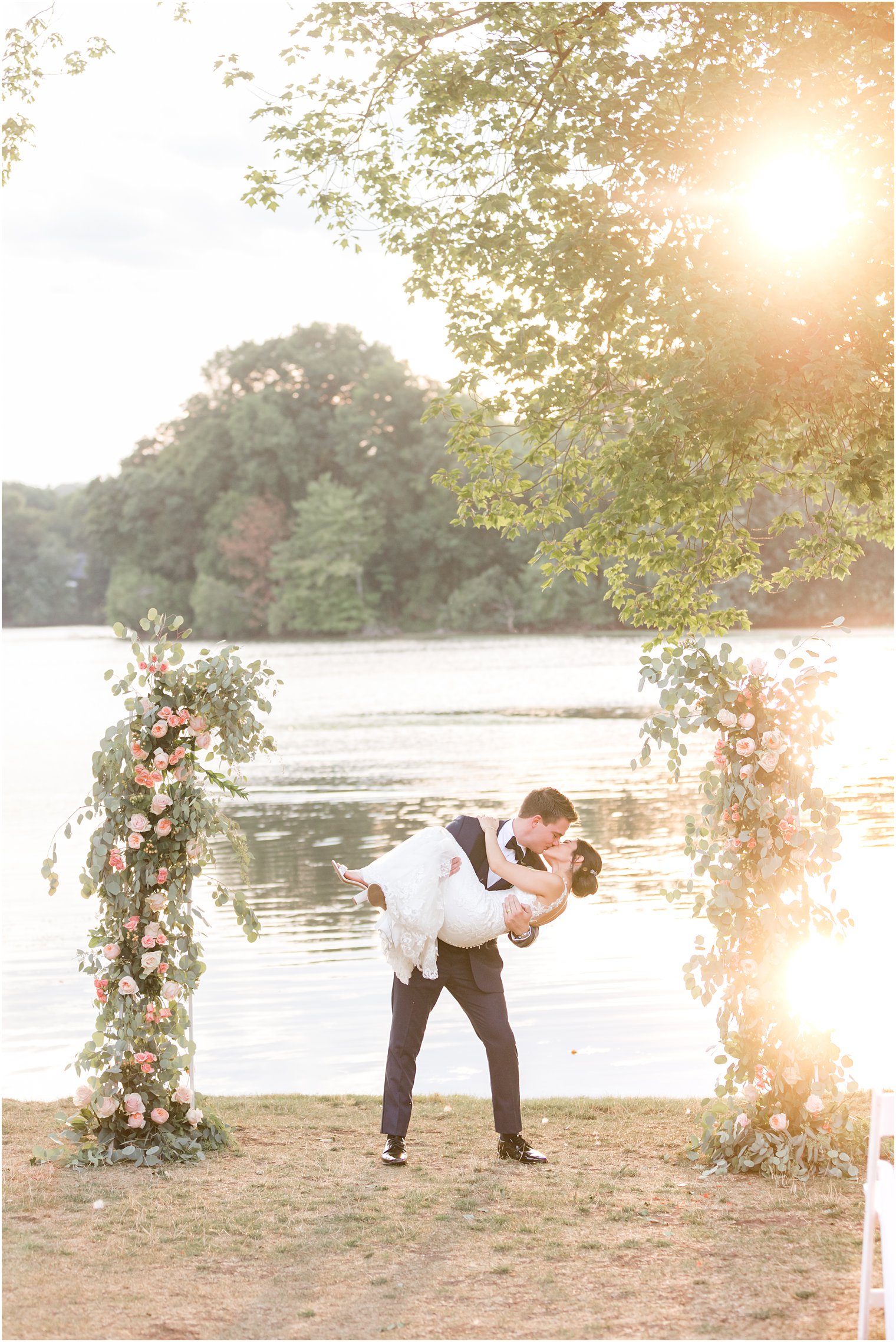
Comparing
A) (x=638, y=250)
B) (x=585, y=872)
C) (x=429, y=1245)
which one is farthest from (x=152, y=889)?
(x=638, y=250)

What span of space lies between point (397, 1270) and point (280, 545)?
98.5 meters

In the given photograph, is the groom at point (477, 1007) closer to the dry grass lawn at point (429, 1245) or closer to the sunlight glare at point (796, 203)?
the dry grass lawn at point (429, 1245)

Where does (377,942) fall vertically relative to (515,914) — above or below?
below

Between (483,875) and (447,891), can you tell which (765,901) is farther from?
(447,891)

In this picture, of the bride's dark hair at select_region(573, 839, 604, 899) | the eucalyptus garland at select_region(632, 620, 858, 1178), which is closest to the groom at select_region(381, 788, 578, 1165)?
the bride's dark hair at select_region(573, 839, 604, 899)

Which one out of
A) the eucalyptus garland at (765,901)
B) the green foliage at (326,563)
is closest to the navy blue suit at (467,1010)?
the eucalyptus garland at (765,901)

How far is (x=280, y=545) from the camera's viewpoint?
102438 millimetres

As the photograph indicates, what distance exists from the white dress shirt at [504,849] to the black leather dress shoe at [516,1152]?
114cm

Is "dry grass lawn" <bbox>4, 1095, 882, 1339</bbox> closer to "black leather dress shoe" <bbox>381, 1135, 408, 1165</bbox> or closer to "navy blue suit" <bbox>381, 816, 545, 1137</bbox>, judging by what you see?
"black leather dress shoe" <bbox>381, 1135, 408, 1165</bbox>

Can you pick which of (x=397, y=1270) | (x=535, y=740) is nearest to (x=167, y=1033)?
(x=397, y=1270)

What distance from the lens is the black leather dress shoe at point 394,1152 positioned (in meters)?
6.52

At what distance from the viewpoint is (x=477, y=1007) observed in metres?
6.49

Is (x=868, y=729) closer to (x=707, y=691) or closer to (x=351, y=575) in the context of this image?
(x=707, y=691)

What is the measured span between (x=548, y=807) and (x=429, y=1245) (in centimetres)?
182
